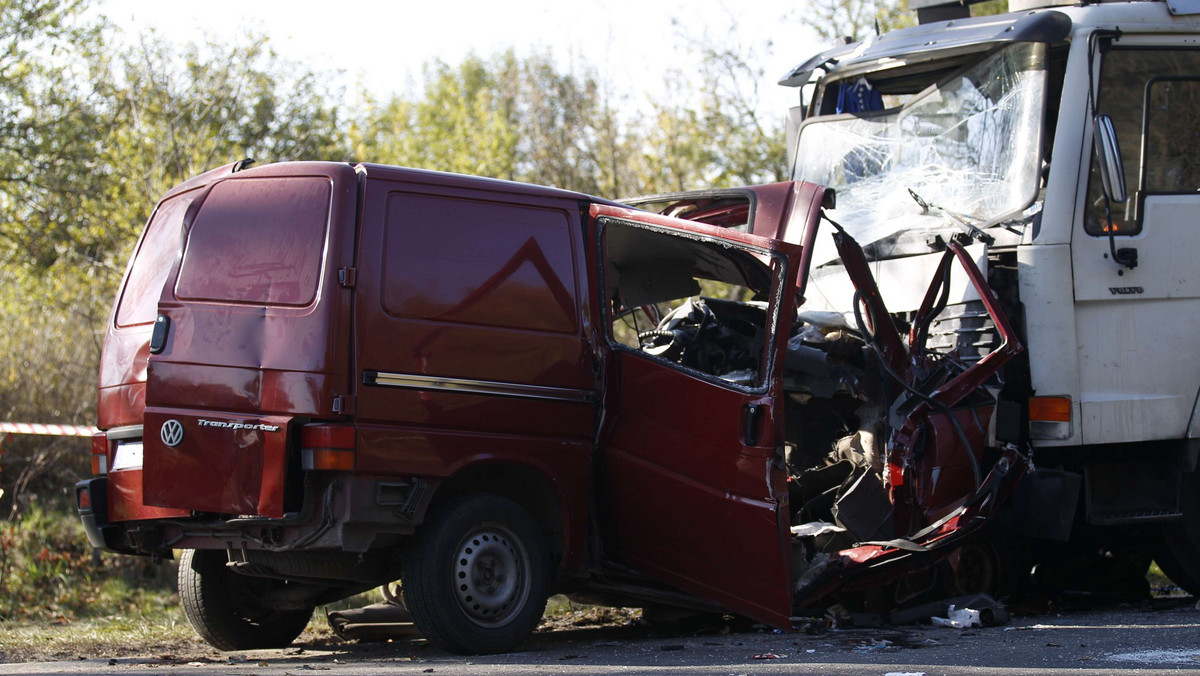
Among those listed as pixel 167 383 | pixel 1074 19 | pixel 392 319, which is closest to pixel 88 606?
pixel 167 383

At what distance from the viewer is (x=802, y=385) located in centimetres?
677

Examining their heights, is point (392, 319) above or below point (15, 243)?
below

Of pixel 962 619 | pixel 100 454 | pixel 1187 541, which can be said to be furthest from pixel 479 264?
pixel 1187 541

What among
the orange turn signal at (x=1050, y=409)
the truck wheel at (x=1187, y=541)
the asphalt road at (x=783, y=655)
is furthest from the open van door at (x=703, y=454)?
the truck wheel at (x=1187, y=541)

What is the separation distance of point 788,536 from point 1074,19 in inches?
143

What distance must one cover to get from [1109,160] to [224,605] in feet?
17.4

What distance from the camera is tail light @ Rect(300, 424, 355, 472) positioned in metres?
5.12

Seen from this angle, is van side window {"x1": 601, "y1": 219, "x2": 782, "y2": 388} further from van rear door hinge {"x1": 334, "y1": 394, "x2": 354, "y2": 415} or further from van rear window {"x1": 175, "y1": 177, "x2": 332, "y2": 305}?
van rear door hinge {"x1": 334, "y1": 394, "x2": 354, "y2": 415}

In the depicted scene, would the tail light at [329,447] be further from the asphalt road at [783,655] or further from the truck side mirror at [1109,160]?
the truck side mirror at [1109,160]

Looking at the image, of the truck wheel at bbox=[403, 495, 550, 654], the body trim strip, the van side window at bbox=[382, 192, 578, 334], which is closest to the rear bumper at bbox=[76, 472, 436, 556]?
the truck wheel at bbox=[403, 495, 550, 654]

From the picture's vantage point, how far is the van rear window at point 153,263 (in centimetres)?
579

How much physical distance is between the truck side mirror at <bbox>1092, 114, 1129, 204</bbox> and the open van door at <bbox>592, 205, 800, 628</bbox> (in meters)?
2.09

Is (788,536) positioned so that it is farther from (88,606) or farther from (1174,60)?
(88,606)

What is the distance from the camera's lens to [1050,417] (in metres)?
6.84
